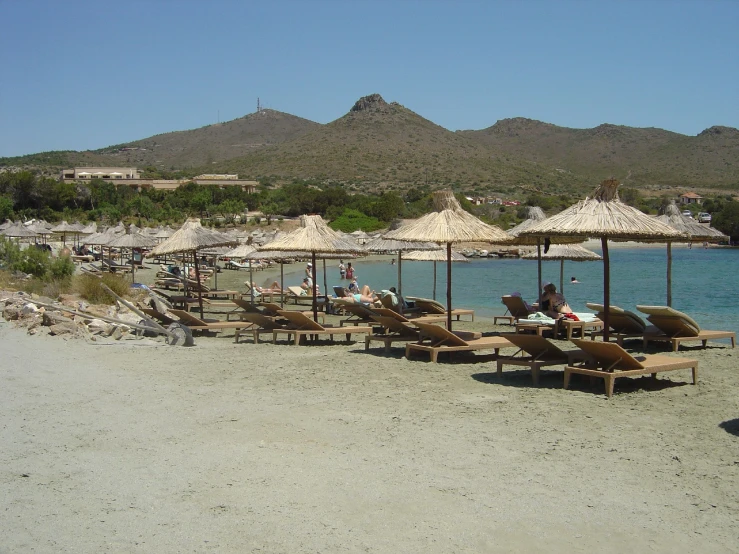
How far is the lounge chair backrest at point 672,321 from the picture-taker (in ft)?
33.6

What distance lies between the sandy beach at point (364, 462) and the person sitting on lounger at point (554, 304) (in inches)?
134

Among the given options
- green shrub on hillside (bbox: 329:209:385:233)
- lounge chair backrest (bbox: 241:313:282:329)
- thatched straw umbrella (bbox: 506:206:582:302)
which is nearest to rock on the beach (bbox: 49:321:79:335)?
lounge chair backrest (bbox: 241:313:282:329)

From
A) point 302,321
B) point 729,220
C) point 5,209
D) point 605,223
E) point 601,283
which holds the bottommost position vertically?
point 601,283

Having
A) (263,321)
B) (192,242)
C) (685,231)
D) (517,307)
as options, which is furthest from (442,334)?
(685,231)

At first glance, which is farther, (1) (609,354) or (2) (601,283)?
(2) (601,283)

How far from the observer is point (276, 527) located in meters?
4.35

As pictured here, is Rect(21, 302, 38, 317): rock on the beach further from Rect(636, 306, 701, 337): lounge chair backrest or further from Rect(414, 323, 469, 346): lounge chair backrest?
Rect(636, 306, 701, 337): lounge chair backrest

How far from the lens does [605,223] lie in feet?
26.3

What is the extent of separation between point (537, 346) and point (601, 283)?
1055 inches

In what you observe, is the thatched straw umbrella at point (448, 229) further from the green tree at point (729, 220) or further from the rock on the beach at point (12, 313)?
the green tree at point (729, 220)

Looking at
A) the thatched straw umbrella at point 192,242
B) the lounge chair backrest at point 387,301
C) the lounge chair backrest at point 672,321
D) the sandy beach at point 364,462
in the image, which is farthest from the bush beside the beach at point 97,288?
the lounge chair backrest at point 672,321

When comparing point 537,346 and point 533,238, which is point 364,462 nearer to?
point 537,346

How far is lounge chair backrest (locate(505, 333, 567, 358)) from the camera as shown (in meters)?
8.23

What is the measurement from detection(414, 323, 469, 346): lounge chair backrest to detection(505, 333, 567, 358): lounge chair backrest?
3.63 feet
